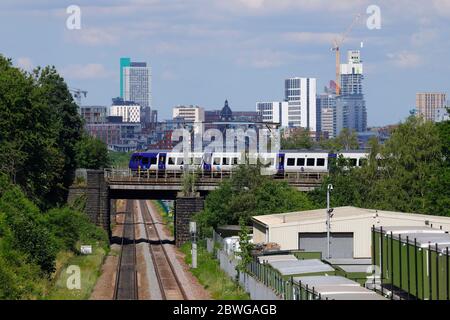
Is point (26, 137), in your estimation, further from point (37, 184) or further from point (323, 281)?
A: point (323, 281)

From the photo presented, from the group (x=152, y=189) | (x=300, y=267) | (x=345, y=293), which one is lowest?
(x=300, y=267)

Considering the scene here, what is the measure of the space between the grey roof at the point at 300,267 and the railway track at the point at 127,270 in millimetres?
7655

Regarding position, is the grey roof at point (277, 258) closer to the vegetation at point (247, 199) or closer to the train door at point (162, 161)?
the vegetation at point (247, 199)

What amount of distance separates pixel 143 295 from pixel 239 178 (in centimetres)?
2620

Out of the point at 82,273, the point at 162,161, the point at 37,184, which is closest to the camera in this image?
the point at 82,273

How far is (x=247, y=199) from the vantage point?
72.7 meters

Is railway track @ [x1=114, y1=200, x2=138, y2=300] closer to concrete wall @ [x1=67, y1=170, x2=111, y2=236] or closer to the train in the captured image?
concrete wall @ [x1=67, y1=170, x2=111, y2=236]

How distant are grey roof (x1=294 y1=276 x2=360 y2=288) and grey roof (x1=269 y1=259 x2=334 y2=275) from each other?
2562mm

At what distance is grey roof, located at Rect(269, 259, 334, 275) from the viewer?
39.4 meters

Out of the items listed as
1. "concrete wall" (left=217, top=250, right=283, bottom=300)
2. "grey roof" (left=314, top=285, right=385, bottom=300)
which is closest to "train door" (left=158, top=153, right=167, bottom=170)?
"concrete wall" (left=217, top=250, right=283, bottom=300)

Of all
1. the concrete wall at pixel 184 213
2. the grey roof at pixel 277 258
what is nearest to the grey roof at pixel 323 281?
the grey roof at pixel 277 258

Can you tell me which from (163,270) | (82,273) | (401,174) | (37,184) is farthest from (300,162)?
(82,273)

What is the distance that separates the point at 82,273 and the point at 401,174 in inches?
1224
